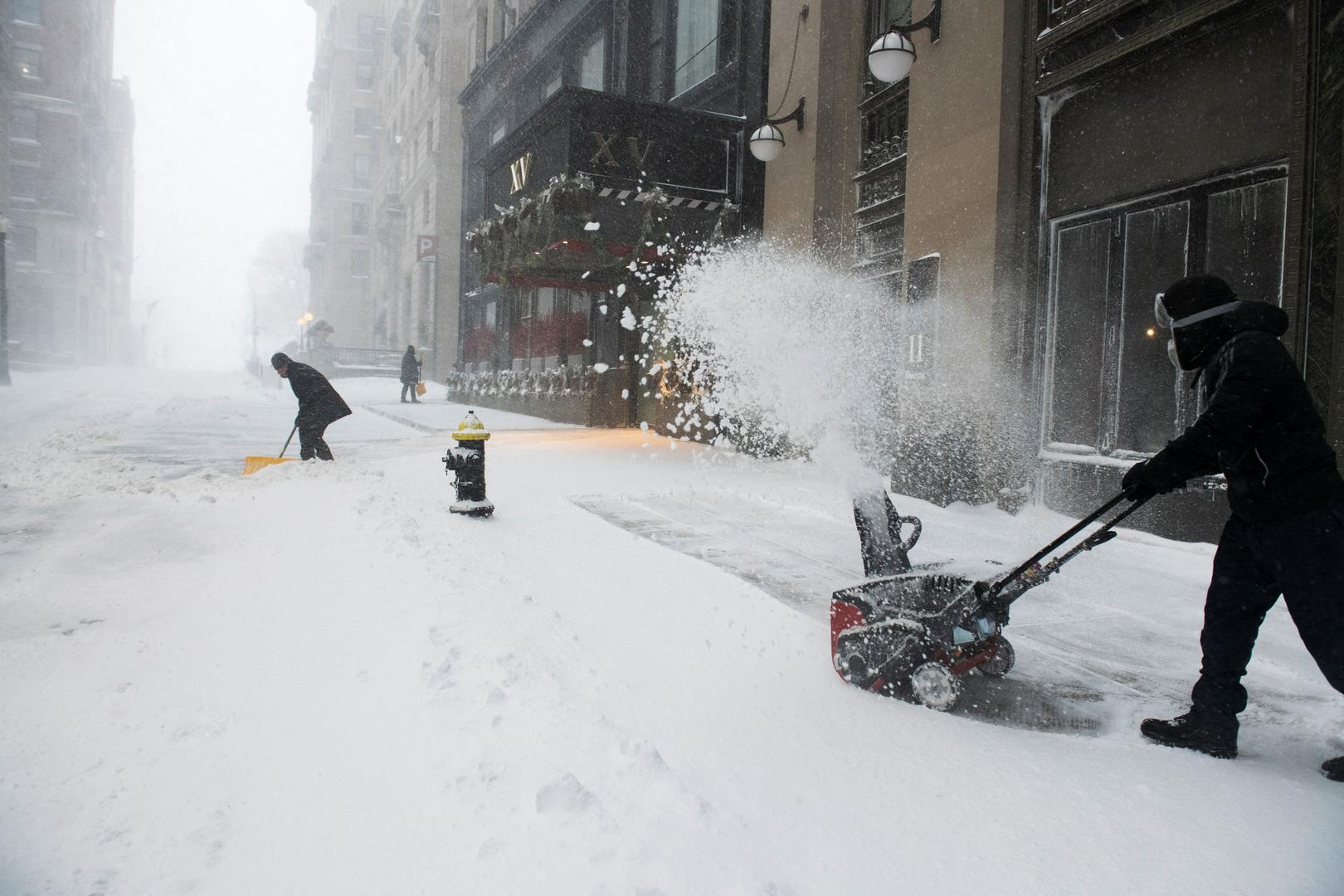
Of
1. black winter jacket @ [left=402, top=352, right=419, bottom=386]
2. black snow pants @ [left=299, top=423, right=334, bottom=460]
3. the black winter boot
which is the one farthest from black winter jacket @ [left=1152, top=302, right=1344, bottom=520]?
black winter jacket @ [left=402, top=352, right=419, bottom=386]

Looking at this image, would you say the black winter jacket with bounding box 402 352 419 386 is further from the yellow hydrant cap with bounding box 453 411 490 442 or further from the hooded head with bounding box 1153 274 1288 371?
the hooded head with bounding box 1153 274 1288 371

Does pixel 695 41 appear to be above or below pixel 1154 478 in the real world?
above

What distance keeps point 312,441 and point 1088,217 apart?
341 inches

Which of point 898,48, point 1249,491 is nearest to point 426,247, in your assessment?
point 898,48

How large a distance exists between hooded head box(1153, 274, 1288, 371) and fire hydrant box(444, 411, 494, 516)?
5341mm

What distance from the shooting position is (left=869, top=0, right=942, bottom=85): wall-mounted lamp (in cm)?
862

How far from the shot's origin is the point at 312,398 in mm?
9641

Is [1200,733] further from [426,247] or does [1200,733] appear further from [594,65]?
[426,247]

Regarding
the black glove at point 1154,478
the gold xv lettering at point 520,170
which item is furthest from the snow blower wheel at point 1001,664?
the gold xv lettering at point 520,170

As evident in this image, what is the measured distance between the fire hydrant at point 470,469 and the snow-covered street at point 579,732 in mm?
783

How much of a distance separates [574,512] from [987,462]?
13.6 feet

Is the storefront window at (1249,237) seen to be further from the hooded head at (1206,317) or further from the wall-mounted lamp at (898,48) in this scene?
the hooded head at (1206,317)

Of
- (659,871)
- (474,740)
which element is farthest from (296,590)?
(659,871)

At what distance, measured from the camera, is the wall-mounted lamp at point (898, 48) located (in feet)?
28.3
